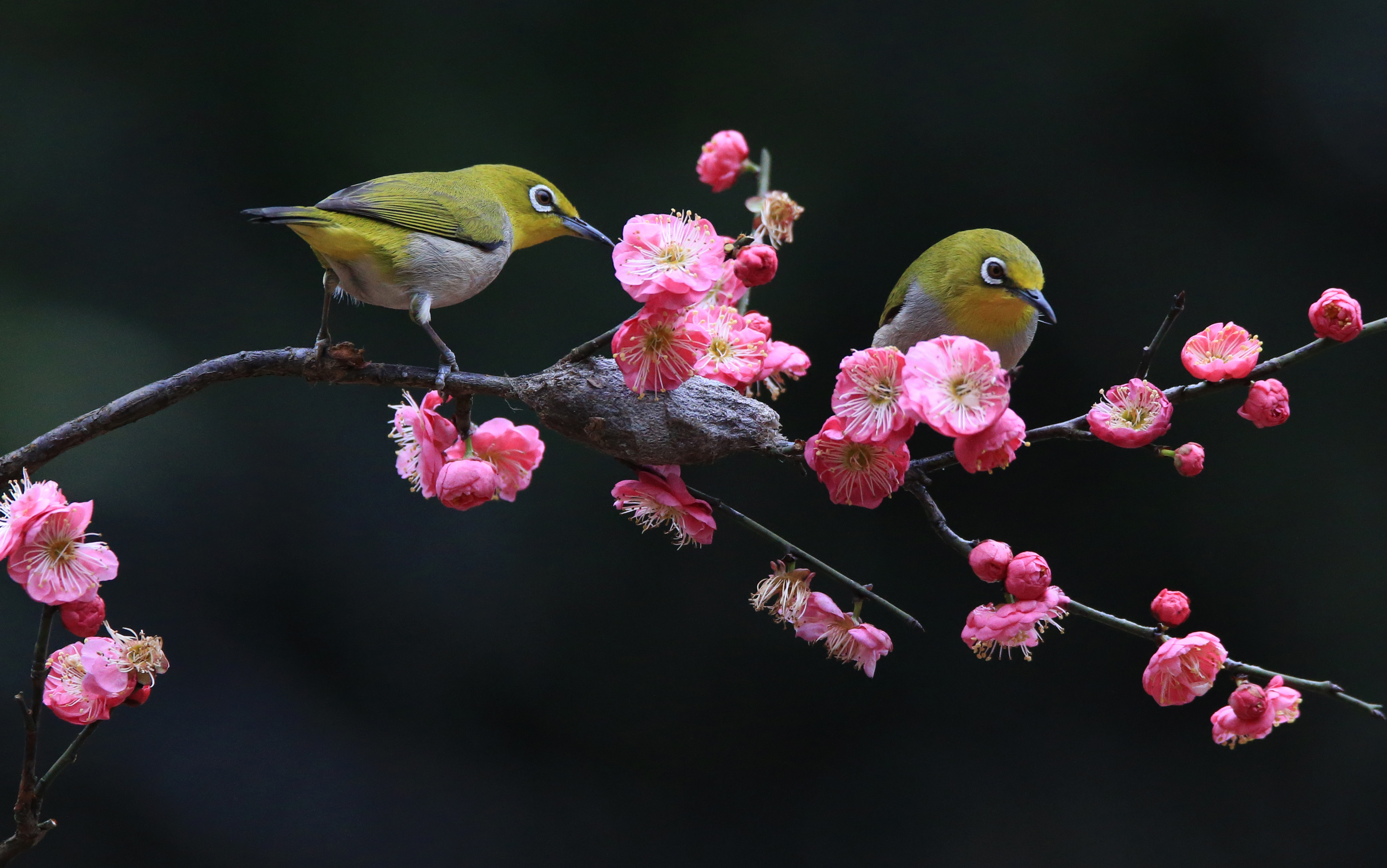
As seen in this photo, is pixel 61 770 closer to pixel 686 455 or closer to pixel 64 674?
pixel 64 674

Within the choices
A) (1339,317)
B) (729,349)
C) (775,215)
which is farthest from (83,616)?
(1339,317)

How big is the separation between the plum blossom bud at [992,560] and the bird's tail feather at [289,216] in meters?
0.56

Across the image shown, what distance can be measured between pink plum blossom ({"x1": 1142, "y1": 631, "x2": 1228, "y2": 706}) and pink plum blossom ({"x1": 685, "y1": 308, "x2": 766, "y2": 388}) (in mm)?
376

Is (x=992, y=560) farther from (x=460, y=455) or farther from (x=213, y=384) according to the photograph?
(x=213, y=384)

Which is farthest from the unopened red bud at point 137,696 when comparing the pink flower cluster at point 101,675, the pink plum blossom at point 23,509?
the pink plum blossom at point 23,509

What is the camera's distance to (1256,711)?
655 mm

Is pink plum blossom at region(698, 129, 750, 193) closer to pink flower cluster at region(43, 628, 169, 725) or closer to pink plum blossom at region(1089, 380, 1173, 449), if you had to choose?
pink plum blossom at region(1089, 380, 1173, 449)

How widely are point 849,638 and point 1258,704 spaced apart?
29 cm

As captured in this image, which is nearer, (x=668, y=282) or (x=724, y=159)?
(x=668, y=282)

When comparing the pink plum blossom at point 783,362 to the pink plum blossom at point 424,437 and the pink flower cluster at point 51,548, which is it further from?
the pink flower cluster at point 51,548

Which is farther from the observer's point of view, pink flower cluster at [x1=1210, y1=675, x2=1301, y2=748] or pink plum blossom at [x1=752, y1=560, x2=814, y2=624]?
pink plum blossom at [x1=752, y1=560, x2=814, y2=624]

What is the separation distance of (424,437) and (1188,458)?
561mm

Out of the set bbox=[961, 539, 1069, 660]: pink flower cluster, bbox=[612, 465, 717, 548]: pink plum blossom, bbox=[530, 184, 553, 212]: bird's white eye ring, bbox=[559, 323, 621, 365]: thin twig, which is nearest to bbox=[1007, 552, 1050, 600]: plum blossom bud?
bbox=[961, 539, 1069, 660]: pink flower cluster

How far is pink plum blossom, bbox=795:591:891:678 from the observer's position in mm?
753
